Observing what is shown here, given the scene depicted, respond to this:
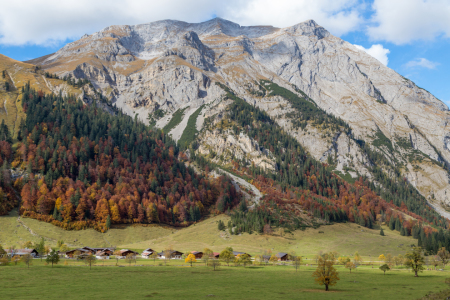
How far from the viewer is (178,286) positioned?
2771 inches

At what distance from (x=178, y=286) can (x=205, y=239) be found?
101 m

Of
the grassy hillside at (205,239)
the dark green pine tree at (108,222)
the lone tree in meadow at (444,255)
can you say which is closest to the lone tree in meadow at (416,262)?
the lone tree in meadow at (444,255)

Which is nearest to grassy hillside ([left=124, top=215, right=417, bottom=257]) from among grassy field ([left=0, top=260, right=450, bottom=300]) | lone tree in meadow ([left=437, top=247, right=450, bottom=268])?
lone tree in meadow ([left=437, top=247, right=450, bottom=268])

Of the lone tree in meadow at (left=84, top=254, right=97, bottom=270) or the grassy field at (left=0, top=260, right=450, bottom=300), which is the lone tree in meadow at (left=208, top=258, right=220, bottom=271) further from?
the lone tree in meadow at (left=84, top=254, right=97, bottom=270)

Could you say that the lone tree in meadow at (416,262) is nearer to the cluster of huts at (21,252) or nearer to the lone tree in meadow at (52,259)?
the lone tree in meadow at (52,259)

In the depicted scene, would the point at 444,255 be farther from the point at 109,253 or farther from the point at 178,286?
the point at 109,253

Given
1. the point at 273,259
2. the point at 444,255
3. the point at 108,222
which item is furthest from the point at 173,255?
the point at 444,255

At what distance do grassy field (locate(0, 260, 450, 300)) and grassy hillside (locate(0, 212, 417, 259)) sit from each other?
202 feet

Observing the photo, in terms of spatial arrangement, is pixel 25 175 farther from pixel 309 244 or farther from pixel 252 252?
pixel 309 244

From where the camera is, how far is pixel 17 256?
104000mm

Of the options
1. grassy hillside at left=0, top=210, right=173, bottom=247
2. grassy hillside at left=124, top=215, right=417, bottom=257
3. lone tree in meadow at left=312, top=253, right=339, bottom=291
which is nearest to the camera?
lone tree in meadow at left=312, top=253, right=339, bottom=291

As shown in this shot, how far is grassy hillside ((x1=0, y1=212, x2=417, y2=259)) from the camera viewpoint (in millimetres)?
147375

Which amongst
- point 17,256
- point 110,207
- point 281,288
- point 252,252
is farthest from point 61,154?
point 281,288

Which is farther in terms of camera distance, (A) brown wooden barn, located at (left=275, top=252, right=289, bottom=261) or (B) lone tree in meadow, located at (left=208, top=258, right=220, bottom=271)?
(A) brown wooden barn, located at (left=275, top=252, right=289, bottom=261)
